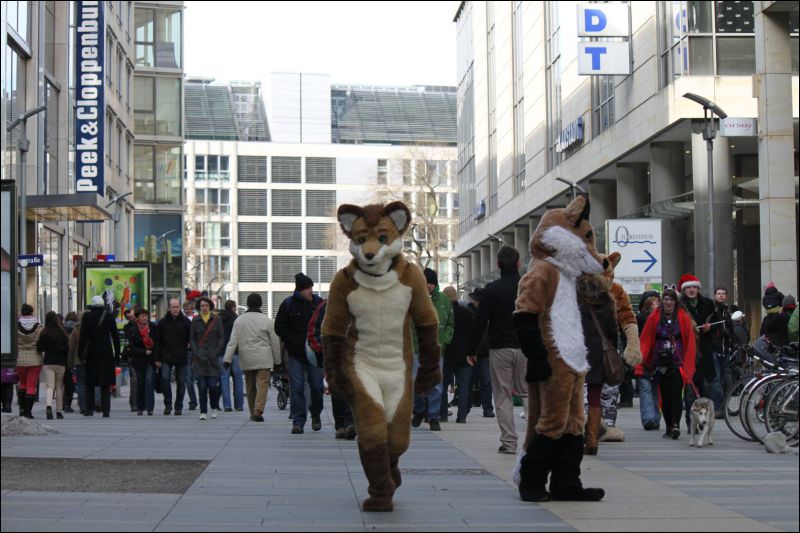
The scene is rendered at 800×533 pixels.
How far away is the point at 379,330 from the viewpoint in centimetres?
852

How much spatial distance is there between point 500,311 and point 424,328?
408 centimetres

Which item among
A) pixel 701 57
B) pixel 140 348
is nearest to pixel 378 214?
pixel 140 348

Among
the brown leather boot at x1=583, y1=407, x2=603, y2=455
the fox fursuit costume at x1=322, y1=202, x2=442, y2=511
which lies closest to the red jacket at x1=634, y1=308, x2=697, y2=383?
the brown leather boot at x1=583, y1=407, x2=603, y2=455

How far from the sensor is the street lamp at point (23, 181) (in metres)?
29.2

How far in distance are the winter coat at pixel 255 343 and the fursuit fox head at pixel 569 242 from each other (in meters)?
9.05

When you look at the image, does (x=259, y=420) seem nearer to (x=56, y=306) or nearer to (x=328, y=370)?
(x=328, y=370)

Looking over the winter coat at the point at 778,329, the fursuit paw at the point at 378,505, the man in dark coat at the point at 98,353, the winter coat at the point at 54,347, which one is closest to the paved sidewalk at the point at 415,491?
the fursuit paw at the point at 378,505

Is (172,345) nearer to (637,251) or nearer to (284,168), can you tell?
(637,251)

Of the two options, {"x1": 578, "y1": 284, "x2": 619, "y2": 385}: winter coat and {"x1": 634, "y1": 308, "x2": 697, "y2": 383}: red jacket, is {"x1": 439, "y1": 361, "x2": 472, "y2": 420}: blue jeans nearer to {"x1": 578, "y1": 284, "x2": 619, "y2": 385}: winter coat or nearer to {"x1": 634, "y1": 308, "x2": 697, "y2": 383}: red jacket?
{"x1": 634, "y1": 308, "x2": 697, "y2": 383}: red jacket

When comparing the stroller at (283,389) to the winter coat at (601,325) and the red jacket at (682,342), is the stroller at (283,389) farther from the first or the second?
the winter coat at (601,325)

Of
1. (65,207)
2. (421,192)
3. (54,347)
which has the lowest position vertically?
(54,347)

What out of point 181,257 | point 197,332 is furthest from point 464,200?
point 197,332

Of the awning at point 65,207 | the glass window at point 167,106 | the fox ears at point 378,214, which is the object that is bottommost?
the fox ears at point 378,214

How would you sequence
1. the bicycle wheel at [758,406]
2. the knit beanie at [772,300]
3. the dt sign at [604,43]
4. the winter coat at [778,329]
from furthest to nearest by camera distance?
the dt sign at [604,43] → the knit beanie at [772,300] → the winter coat at [778,329] → the bicycle wheel at [758,406]
